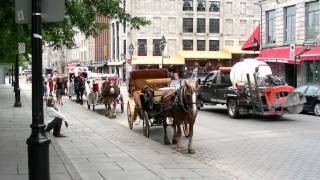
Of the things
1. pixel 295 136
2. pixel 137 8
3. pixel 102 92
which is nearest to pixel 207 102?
pixel 102 92

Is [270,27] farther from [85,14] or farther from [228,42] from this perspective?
[228,42]

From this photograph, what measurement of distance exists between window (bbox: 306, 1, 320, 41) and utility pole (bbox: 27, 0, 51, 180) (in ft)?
104

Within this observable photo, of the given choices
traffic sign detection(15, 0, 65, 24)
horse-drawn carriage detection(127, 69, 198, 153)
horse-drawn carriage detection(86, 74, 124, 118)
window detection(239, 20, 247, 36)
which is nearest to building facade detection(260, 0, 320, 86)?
horse-drawn carriage detection(86, 74, 124, 118)

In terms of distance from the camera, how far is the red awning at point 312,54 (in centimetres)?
3422

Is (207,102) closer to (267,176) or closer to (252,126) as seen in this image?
(252,126)

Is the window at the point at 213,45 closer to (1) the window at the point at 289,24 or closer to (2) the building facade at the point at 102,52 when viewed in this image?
(2) the building facade at the point at 102,52

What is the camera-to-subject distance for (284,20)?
133ft

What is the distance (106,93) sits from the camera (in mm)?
23484

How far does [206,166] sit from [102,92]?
1329cm

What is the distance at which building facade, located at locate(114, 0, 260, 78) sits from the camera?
79.4m

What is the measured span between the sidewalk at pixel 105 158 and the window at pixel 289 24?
24.7 metres

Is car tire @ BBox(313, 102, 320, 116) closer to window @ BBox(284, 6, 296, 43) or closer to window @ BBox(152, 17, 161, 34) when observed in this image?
window @ BBox(284, 6, 296, 43)

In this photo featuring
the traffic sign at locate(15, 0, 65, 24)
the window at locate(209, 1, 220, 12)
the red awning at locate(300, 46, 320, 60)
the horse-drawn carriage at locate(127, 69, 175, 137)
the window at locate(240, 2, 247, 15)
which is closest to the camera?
the traffic sign at locate(15, 0, 65, 24)

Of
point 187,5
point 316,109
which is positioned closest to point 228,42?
point 187,5
